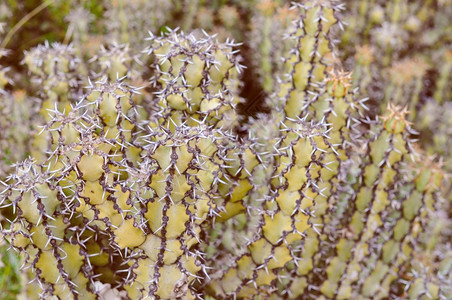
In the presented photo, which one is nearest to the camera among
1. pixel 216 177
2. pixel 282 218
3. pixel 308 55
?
pixel 216 177

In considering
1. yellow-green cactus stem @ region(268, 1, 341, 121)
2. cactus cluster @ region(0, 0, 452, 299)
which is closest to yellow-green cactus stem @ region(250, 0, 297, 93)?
cactus cluster @ region(0, 0, 452, 299)

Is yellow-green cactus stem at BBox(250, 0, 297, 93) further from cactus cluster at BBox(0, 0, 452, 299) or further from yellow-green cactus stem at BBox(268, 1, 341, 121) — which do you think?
yellow-green cactus stem at BBox(268, 1, 341, 121)

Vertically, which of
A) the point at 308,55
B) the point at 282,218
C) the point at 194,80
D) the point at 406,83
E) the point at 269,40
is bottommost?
the point at 282,218

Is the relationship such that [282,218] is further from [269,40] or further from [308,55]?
[269,40]

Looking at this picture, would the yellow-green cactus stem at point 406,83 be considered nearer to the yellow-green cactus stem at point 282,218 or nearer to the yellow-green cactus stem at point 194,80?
the yellow-green cactus stem at point 282,218

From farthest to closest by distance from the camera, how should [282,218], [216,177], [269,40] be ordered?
[269,40] < [282,218] < [216,177]

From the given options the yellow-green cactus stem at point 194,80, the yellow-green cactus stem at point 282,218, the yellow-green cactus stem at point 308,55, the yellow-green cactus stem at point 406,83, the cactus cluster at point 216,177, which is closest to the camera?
the cactus cluster at point 216,177

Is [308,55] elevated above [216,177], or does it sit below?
above

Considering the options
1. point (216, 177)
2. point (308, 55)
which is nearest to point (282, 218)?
point (216, 177)

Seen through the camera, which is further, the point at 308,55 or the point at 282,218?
the point at 308,55

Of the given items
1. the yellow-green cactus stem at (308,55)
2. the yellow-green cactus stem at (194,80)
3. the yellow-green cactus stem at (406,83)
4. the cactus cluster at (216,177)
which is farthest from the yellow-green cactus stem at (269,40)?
the yellow-green cactus stem at (194,80)
